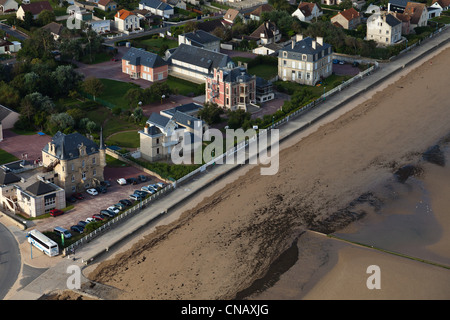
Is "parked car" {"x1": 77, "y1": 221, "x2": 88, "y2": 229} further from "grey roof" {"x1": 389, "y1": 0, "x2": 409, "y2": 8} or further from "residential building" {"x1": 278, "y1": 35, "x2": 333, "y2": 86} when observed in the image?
"grey roof" {"x1": 389, "y1": 0, "x2": 409, "y2": 8}

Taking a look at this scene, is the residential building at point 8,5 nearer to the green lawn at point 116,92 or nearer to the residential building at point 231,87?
the green lawn at point 116,92

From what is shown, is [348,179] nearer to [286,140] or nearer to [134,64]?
[286,140]

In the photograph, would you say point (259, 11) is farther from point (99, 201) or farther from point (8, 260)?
point (8, 260)

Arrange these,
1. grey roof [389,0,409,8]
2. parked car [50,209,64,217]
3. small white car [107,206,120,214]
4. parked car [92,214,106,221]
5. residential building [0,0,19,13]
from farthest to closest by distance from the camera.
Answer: grey roof [389,0,409,8]
residential building [0,0,19,13]
small white car [107,206,120,214]
parked car [50,209,64,217]
parked car [92,214,106,221]

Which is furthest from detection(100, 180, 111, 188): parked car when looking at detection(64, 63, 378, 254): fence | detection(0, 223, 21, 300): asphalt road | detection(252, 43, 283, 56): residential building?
detection(252, 43, 283, 56): residential building
